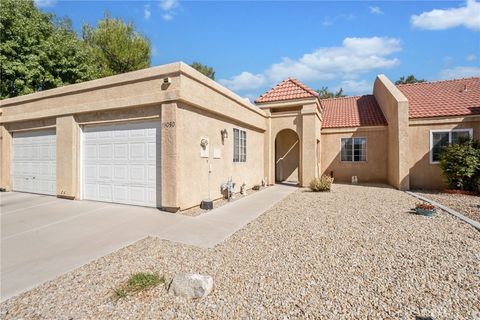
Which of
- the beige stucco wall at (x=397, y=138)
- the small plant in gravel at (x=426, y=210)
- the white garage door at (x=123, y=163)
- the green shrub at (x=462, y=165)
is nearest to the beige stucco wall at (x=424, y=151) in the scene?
the beige stucco wall at (x=397, y=138)

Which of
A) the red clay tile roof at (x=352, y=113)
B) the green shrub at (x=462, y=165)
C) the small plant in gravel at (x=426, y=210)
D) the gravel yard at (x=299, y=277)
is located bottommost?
the gravel yard at (x=299, y=277)

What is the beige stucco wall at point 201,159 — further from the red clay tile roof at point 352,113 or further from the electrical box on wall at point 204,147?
the red clay tile roof at point 352,113

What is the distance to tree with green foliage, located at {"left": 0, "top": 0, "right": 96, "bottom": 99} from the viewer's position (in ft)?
51.1

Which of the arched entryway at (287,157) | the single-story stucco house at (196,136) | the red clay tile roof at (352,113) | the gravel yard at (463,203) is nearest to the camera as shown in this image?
the gravel yard at (463,203)

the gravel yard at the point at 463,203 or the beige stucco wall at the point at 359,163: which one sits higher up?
the beige stucco wall at the point at 359,163

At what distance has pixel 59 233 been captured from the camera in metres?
6.16

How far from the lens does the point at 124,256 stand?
4.77 meters

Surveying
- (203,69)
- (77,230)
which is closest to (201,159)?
(77,230)

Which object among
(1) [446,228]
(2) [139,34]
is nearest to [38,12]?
(2) [139,34]

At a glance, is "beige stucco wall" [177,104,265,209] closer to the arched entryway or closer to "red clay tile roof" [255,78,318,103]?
"red clay tile roof" [255,78,318,103]

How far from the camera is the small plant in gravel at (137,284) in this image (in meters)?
3.46

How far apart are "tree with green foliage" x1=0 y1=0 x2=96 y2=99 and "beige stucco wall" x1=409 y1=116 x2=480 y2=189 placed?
22862 millimetres

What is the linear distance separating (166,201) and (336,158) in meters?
13.1

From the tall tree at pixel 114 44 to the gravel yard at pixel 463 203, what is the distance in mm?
24589
